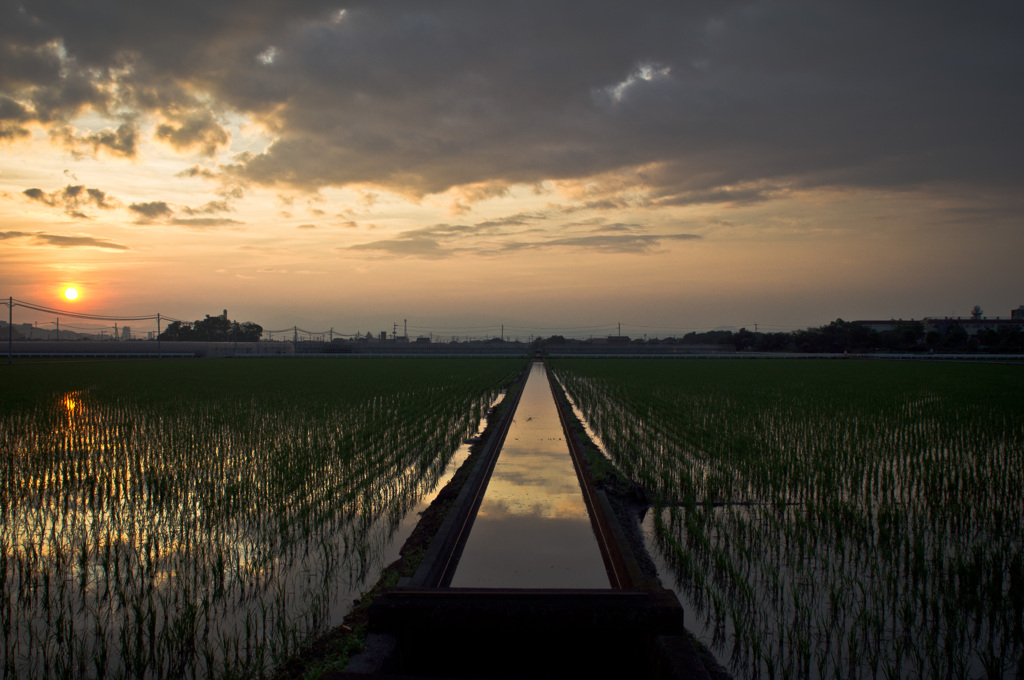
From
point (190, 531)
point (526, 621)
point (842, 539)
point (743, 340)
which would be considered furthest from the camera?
point (743, 340)

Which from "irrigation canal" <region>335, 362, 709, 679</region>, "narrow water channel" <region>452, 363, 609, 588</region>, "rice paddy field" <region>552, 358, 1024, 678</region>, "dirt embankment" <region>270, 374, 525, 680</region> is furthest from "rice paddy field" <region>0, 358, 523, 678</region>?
"rice paddy field" <region>552, 358, 1024, 678</region>

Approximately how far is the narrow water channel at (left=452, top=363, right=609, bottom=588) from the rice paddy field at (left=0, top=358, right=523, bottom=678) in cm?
74

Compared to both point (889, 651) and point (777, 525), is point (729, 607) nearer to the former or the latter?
point (889, 651)

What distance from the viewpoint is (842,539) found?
181 inches

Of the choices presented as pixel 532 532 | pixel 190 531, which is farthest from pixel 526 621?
pixel 190 531

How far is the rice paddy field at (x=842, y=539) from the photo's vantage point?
3031 mm

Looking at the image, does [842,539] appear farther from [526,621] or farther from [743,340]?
[743,340]

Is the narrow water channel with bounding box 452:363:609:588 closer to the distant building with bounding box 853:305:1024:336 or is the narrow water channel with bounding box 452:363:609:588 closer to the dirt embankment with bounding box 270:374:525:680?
the dirt embankment with bounding box 270:374:525:680

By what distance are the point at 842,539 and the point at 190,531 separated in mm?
5145

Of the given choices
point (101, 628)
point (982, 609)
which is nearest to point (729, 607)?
point (982, 609)

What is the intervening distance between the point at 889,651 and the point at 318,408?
39.3 ft

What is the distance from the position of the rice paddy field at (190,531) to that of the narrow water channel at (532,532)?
74 cm

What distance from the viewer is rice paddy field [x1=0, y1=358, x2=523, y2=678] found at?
303 centimetres

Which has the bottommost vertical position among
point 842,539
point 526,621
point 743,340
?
point 842,539
